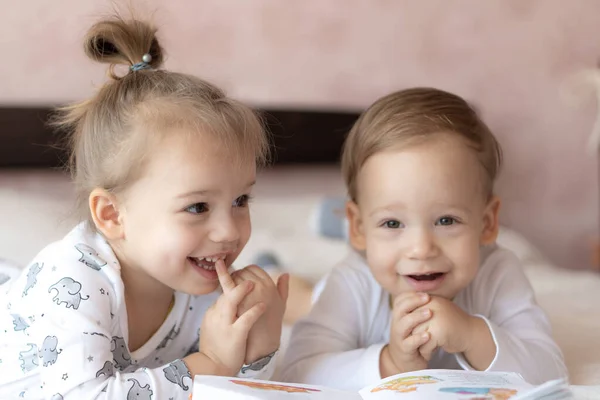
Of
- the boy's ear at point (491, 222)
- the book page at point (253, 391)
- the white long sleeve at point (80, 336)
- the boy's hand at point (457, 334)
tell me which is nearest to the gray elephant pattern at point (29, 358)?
the white long sleeve at point (80, 336)

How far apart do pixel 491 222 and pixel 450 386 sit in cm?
39

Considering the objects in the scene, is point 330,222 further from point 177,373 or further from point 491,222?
point 177,373

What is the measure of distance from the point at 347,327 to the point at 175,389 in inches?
13.2

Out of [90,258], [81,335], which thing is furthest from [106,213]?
[81,335]

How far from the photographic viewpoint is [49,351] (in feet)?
2.83

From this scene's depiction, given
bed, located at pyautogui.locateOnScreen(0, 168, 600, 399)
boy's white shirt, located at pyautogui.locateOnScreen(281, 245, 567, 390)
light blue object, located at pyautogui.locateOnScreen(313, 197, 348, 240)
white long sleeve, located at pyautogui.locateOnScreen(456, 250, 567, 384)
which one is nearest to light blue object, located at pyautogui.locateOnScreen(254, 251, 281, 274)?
bed, located at pyautogui.locateOnScreen(0, 168, 600, 399)

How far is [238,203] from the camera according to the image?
98cm

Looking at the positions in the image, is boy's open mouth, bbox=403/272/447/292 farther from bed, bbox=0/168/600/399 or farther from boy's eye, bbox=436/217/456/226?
bed, bbox=0/168/600/399

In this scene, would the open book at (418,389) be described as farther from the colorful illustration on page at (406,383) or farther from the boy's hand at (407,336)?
the boy's hand at (407,336)

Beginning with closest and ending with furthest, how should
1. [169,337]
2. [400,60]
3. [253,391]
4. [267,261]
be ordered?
1. [253,391]
2. [169,337]
3. [267,261]
4. [400,60]

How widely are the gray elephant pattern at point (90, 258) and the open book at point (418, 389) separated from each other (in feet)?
0.85

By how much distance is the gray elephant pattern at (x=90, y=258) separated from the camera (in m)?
0.94

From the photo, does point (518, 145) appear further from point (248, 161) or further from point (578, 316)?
point (248, 161)

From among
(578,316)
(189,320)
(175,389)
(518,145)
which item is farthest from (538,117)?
(175,389)
